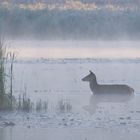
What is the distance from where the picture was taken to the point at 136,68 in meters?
19.6

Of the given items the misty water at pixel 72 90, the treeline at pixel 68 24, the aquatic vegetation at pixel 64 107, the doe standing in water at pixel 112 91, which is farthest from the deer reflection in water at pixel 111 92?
the treeline at pixel 68 24

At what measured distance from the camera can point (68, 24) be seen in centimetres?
3066

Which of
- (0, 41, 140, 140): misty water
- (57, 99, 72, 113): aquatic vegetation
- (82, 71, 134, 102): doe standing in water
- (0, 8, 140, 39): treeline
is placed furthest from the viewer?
(0, 8, 140, 39): treeline

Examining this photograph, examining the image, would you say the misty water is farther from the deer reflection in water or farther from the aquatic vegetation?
the deer reflection in water

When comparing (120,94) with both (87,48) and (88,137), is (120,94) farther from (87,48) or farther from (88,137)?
(87,48)

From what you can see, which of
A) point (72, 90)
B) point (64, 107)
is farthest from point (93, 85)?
point (64, 107)

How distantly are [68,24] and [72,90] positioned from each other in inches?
614

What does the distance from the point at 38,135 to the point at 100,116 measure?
163cm

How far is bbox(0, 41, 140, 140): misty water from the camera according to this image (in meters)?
10.6

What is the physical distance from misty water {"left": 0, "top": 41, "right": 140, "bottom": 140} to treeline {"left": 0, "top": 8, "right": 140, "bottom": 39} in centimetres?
231

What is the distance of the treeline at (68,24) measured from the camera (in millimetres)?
29953

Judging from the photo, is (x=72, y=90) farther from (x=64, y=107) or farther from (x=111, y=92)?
(x=64, y=107)

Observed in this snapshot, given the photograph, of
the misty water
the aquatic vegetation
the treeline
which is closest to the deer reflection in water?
the misty water

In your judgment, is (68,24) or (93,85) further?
(68,24)
